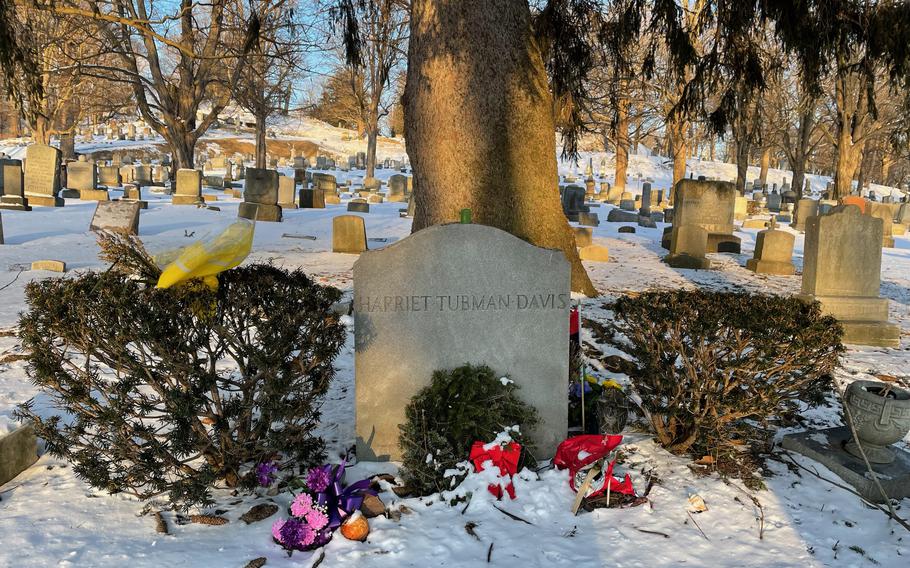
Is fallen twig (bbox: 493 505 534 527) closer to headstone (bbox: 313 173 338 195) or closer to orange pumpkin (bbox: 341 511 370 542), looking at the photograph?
orange pumpkin (bbox: 341 511 370 542)

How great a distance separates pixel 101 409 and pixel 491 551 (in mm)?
1998

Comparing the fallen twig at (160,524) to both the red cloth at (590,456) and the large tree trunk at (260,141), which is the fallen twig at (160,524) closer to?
the red cloth at (590,456)

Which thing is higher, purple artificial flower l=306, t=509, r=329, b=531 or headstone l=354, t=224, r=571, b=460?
headstone l=354, t=224, r=571, b=460

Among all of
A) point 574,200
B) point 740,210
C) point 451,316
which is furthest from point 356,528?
point 740,210

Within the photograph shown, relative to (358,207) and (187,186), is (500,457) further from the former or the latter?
(187,186)

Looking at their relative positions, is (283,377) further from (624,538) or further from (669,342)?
(669,342)

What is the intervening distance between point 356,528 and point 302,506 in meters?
0.28

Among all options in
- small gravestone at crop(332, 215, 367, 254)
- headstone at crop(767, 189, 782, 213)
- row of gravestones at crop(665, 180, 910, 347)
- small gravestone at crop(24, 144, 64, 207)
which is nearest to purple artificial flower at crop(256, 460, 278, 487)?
row of gravestones at crop(665, 180, 910, 347)

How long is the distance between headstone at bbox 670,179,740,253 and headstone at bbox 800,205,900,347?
6.84 m

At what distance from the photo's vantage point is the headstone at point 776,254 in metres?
11.5

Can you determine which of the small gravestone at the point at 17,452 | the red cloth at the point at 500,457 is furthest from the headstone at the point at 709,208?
the small gravestone at the point at 17,452

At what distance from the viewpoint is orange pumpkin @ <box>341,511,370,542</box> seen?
9.32ft

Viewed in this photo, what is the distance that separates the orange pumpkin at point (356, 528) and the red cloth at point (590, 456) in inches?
45.5

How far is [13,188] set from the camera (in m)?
16.7
